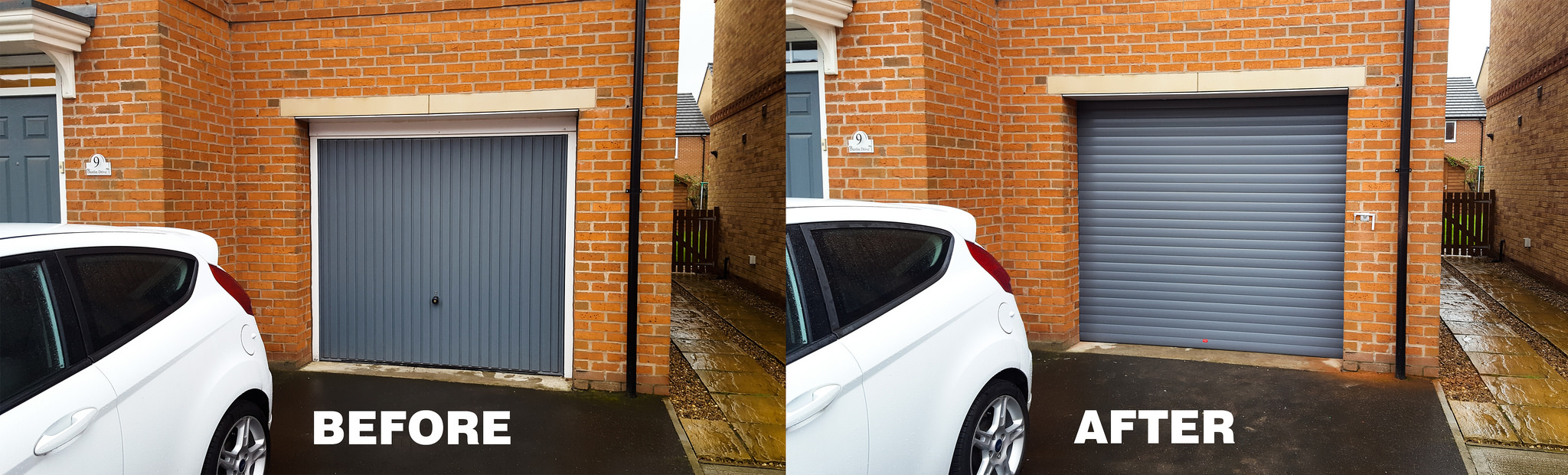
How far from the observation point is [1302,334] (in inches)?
175

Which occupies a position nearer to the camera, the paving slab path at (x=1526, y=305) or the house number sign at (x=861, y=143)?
the house number sign at (x=861, y=143)

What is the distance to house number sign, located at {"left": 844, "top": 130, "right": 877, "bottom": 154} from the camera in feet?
8.25

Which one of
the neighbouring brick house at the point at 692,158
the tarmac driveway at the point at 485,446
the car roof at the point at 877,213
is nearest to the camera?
the car roof at the point at 877,213

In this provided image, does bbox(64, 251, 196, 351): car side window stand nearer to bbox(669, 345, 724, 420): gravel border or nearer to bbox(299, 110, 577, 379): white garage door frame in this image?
bbox(299, 110, 577, 379): white garage door frame

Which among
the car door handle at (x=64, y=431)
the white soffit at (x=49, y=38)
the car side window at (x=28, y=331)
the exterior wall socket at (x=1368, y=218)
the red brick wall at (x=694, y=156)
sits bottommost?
the car door handle at (x=64, y=431)

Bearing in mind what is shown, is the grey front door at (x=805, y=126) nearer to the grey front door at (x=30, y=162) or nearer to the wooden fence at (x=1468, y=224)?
the grey front door at (x=30, y=162)

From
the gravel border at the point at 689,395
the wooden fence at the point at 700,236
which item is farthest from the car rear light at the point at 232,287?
the gravel border at the point at 689,395

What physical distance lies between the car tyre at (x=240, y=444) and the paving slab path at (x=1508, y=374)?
476cm

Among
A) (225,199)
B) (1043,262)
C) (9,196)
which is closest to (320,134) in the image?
(225,199)

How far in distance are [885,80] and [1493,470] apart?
295cm

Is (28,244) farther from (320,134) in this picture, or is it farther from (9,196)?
(320,134)

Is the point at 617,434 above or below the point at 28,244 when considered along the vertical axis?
below

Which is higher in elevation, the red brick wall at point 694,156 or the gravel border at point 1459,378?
the red brick wall at point 694,156

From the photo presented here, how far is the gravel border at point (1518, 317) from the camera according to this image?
503 centimetres
